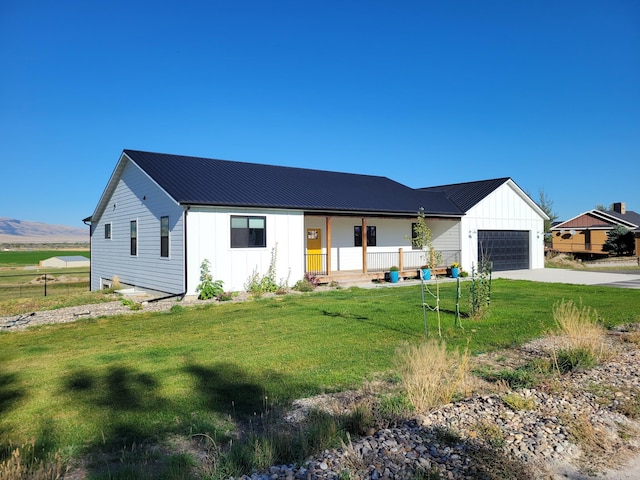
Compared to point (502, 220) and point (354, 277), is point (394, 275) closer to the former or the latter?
point (354, 277)

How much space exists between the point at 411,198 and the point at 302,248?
26.7ft

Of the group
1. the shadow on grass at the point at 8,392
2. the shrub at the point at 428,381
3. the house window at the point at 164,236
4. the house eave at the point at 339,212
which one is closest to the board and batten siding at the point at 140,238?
the house window at the point at 164,236

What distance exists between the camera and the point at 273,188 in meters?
18.2

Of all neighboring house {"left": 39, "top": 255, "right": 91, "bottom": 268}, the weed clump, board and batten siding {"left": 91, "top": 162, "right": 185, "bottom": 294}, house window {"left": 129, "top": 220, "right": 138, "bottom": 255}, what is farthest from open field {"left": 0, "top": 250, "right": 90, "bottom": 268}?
the weed clump

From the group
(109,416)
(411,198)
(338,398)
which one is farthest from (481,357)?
(411,198)

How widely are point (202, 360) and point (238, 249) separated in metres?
8.84

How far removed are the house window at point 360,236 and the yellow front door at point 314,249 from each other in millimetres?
2042

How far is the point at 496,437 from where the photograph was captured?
377 cm

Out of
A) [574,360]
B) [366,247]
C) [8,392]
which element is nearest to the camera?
[8,392]

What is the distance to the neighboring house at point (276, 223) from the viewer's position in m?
15.2

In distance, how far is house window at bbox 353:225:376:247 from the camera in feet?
70.9

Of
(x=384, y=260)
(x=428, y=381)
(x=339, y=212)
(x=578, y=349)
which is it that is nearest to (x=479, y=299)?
(x=578, y=349)

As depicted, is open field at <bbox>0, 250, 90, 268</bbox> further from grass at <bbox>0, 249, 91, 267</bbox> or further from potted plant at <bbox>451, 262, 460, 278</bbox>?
potted plant at <bbox>451, 262, 460, 278</bbox>

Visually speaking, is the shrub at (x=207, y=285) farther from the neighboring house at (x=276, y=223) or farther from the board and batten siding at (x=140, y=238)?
the board and batten siding at (x=140, y=238)
